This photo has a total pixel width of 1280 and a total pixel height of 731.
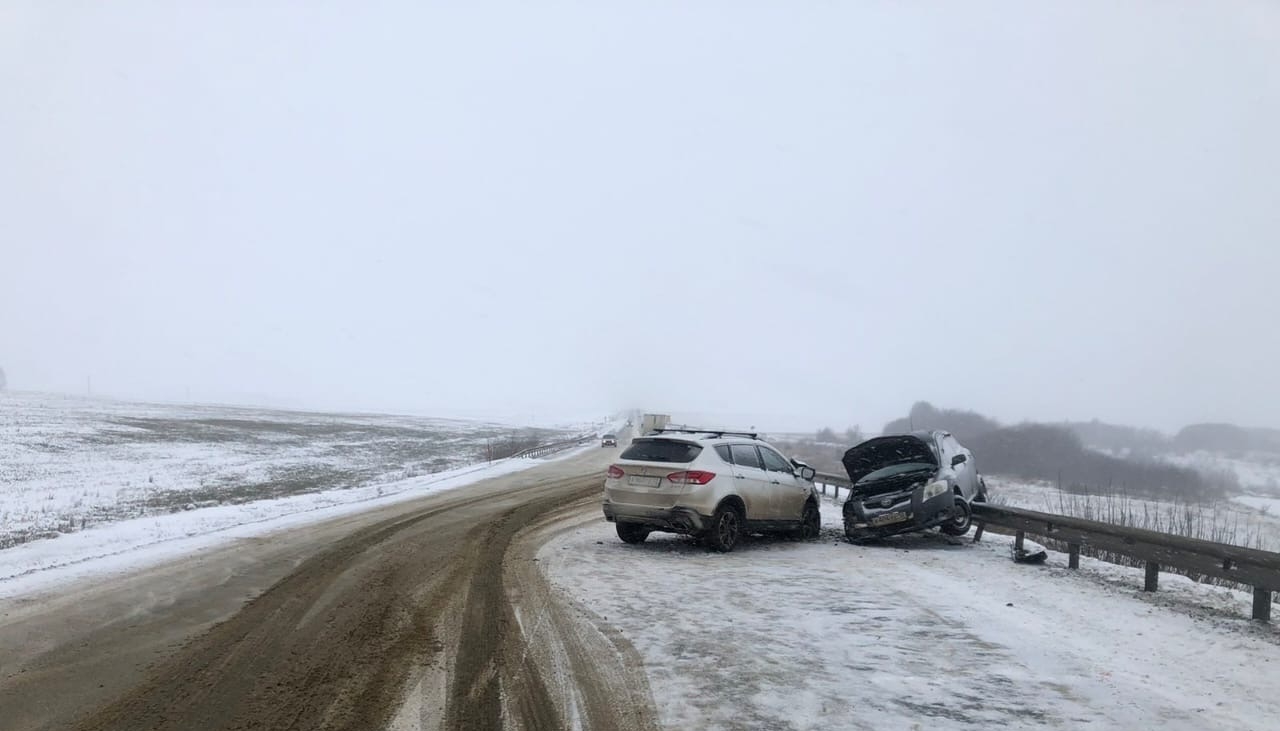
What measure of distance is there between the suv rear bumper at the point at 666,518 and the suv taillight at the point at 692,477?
39 centimetres

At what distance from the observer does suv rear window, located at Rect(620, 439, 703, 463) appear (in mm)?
11961

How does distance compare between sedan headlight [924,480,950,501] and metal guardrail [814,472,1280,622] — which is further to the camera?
sedan headlight [924,480,950,501]

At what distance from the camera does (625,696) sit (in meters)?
5.34

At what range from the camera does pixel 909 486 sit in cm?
1255

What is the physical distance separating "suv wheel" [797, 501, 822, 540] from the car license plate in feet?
3.95

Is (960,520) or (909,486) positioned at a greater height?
(909,486)

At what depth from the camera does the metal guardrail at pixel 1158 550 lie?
767 centimetres

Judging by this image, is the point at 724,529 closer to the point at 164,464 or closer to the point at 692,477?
the point at 692,477

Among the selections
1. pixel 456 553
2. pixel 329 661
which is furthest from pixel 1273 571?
pixel 456 553

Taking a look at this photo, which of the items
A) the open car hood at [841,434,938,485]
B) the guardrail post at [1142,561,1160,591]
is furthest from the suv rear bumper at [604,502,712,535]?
the guardrail post at [1142,561,1160,591]

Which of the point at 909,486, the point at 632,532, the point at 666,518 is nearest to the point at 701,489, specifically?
the point at 666,518

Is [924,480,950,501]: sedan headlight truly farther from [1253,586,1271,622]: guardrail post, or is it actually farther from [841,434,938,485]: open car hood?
[1253,586,1271,622]: guardrail post

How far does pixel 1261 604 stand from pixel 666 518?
6854 mm

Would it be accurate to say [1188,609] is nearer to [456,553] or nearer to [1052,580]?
[1052,580]
